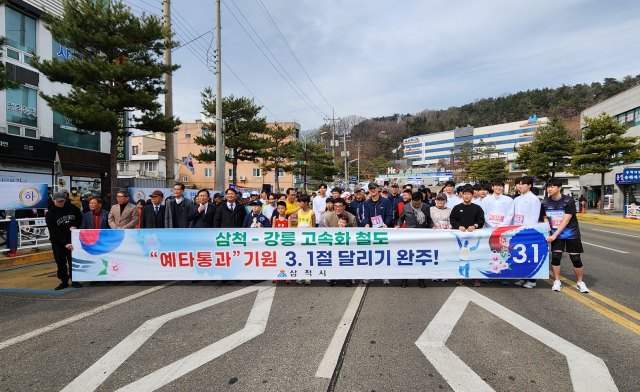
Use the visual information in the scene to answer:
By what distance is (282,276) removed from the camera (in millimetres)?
5934

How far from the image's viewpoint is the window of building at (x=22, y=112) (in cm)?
1592

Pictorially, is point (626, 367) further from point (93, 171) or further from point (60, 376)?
point (93, 171)

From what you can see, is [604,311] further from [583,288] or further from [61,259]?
[61,259]

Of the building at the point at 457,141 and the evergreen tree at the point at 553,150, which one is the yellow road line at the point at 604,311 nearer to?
the evergreen tree at the point at 553,150

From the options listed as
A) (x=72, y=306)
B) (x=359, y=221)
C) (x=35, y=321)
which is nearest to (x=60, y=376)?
(x=35, y=321)

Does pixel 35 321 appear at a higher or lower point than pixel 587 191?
lower

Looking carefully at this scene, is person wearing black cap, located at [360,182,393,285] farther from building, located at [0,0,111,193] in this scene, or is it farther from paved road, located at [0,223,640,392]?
building, located at [0,0,111,193]

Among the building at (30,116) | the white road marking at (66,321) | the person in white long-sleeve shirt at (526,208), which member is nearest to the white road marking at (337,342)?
the person in white long-sleeve shirt at (526,208)

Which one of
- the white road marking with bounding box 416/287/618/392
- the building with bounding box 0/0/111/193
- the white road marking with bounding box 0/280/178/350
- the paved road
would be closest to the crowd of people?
the paved road

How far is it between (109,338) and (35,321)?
145 cm

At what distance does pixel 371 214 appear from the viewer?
7445mm

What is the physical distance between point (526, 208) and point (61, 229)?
8234 mm

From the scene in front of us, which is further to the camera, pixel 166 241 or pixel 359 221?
pixel 359 221

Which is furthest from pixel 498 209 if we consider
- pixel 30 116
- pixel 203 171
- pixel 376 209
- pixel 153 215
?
pixel 203 171
